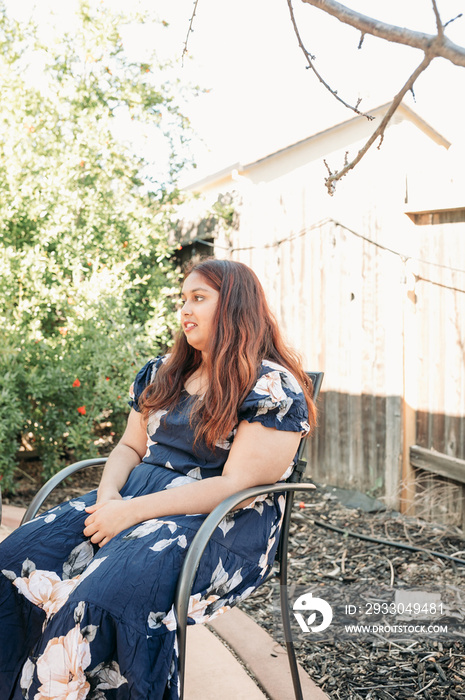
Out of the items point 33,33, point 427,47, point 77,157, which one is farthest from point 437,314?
point 33,33

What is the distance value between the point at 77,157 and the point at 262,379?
3.94 m

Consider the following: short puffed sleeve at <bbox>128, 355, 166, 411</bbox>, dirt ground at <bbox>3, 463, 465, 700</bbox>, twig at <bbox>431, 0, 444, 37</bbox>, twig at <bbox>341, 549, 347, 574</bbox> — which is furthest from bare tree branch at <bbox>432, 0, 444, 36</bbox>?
twig at <bbox>341, 549, 347, 574</bbox>

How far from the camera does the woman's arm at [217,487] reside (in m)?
1.73

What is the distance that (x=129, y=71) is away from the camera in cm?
591

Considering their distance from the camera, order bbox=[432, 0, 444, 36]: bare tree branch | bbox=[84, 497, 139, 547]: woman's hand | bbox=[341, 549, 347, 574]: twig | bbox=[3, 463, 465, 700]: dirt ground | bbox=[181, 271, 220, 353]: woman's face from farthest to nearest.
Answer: bbox=[341, 549, 347, 574]: twig < bbox=[3, 463, 465, 700]: dirt ground < bbox=[181, 271, 220, 353]: woman's face < bbox=[84, 497, 139, 547]: woman's hand < bbox=[432, 0, 444, 36]: bare tree branch

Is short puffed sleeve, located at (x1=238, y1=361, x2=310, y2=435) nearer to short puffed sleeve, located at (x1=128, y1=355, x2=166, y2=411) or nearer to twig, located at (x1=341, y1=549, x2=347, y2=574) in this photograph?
short puffed sleeve, located at (x1=128, y1=355, x2=166, y2=411)

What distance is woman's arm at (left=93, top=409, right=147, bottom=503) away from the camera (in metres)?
2.03

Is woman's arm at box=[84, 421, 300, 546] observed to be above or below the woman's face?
below

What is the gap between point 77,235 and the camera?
5.17m

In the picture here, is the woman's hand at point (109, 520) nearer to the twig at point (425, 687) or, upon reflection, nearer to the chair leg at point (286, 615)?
the chair leg at point (286, 615)

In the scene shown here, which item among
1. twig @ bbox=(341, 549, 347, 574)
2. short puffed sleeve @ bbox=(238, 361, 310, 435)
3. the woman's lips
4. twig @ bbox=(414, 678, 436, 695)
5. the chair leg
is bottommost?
twig @ bbox=(414, 678, 436, 695)

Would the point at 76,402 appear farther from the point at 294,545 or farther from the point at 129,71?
the point at 129,71

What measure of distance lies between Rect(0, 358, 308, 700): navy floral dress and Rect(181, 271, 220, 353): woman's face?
0.21 metres

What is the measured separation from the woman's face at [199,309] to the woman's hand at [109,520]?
564mm
